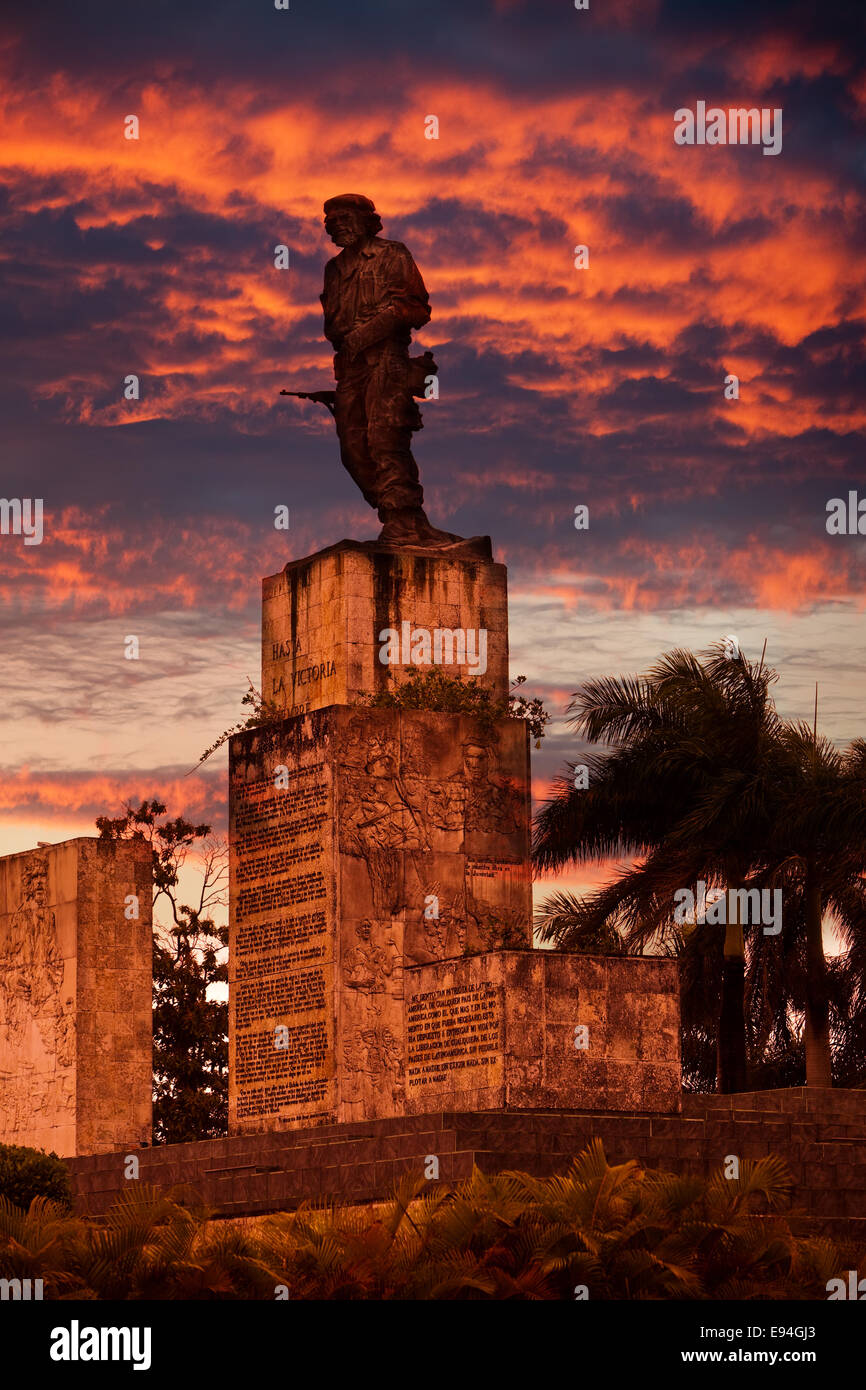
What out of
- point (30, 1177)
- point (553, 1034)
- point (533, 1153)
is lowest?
point (30, 1177)

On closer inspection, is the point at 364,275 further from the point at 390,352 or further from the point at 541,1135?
the point at 541,1135

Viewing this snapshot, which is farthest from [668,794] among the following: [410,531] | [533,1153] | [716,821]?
[533,1153]

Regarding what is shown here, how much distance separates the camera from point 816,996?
3272 centimetres

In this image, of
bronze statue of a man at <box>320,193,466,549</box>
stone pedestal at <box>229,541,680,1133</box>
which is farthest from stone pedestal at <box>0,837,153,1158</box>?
bronze statue of a man at <box>320,193,466,549</box>

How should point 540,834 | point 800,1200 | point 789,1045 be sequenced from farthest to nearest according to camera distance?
point 789,1045
point 540,834
point 800,1200

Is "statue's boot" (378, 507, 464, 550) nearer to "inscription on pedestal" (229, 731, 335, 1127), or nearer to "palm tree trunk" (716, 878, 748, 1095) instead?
"inscription on pedestal" (229, 731, 335, 1127)

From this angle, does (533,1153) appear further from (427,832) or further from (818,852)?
(818,852)

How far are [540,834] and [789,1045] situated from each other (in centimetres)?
717

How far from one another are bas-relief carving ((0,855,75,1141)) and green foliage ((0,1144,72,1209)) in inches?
267

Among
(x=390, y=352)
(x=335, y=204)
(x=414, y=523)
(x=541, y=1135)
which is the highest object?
(x=335, y=204)

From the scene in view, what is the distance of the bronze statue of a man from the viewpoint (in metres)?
27.8

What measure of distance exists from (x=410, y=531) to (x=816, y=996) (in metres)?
9.47
